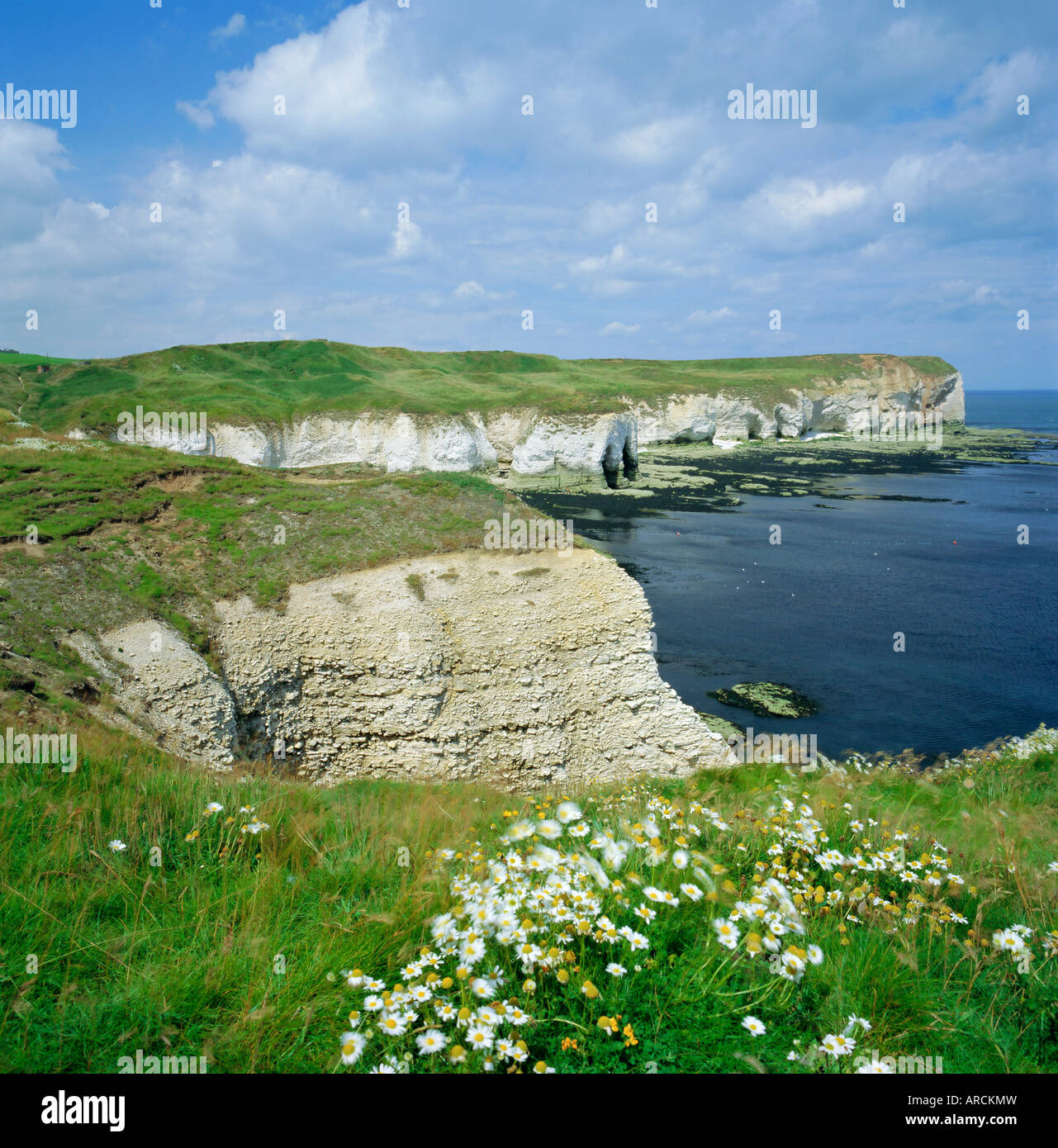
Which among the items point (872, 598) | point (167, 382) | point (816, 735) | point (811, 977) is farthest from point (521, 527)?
point (167, 382)

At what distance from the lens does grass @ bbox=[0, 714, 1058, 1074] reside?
335 centimetres

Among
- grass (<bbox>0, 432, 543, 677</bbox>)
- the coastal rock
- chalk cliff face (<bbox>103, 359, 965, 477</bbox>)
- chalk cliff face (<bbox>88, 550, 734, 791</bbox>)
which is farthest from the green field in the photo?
chalk cliff face (<bbox>103, 359, 965, 477</bbox>)

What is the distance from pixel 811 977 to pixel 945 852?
11.0 feet

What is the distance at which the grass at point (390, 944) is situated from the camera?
11.0 feet

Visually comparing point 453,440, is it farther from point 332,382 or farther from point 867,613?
point 867,613

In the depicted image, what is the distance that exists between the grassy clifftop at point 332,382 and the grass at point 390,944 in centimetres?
6924

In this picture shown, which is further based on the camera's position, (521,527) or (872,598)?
(872,598)

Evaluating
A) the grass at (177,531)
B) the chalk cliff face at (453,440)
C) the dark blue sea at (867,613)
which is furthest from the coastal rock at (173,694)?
the chalk cliff face at (453,440)

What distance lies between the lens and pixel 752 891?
462 centimetres

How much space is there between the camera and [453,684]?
1912 cm

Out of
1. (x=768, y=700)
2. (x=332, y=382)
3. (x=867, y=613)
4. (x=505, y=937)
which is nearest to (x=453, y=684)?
(x=768, y=700)

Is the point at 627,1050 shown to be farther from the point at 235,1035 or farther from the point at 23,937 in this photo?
the point at 23,937

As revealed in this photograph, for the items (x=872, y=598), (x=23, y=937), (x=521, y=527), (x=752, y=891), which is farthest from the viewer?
(x=872, y=598)

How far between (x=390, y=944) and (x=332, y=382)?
96.2m
